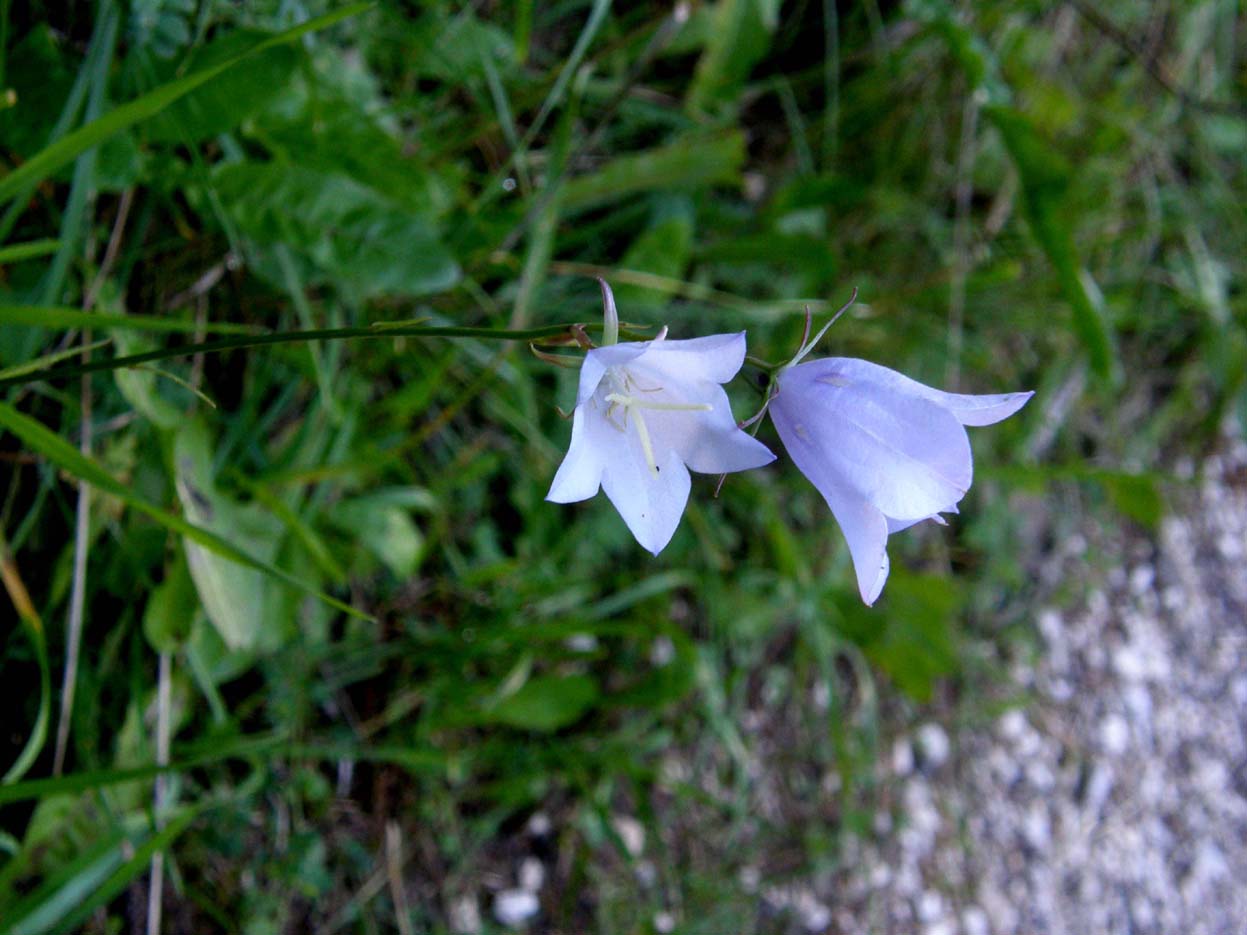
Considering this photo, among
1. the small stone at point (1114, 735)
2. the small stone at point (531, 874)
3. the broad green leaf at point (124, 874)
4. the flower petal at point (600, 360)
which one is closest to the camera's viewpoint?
the flower petal at point (600, 360)

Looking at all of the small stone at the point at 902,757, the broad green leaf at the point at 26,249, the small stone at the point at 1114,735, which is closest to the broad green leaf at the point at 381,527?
the broad green leaf at the point at 26,249

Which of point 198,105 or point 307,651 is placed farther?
point 307,651

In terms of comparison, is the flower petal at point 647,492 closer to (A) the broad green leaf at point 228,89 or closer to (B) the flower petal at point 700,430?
(B) the flower petal at point 700,430

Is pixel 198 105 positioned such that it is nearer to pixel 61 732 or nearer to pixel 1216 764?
pixel 61 732

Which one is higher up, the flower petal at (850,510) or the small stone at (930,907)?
the flower petal at (850,510)

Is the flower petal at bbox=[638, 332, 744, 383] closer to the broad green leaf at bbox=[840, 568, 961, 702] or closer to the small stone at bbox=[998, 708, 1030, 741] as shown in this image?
the broad green leaf at bbox=[840, 568, 961, 702]

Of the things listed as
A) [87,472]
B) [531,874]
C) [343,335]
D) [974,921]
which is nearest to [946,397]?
[343,335]

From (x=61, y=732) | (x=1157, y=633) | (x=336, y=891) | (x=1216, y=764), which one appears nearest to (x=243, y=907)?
(x=336, y=891)

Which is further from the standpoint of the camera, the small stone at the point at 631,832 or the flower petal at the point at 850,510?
the small stone at the point at 631,832
